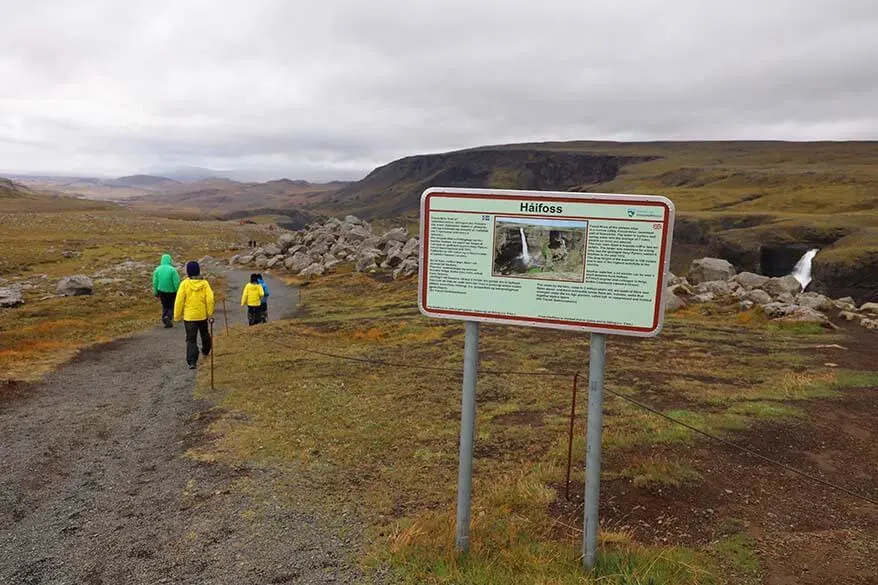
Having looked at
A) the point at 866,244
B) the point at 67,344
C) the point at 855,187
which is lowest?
the point at 67,344

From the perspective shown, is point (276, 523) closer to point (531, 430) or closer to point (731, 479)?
point (531, 430)

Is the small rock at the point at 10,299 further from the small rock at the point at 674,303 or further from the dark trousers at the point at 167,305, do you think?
the small rock at the point at 674,303

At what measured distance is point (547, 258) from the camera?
5672mm

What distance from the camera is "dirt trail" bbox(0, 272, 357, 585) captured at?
652 centimetres

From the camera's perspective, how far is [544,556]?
6234 millimetres

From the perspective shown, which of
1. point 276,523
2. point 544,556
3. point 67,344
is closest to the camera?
point 544,556

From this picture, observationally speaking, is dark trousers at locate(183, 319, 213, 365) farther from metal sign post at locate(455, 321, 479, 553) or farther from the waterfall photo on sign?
the waterfall photo on sign

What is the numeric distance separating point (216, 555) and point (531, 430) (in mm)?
6202

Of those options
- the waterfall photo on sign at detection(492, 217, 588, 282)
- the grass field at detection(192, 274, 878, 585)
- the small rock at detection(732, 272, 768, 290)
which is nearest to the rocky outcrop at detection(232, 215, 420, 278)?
the small rock at detection(732, 272, 768, 290)

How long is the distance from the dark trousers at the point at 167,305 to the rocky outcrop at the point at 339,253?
20015mm

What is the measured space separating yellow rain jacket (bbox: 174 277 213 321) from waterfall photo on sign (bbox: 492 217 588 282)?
11.5 metres

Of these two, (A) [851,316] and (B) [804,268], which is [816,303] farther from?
(B) [804,268]

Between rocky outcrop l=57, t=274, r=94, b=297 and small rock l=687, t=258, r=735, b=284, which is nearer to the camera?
rocky outcrop l=57, t=274, r=94, b=297

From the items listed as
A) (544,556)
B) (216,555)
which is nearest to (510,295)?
(544,556)
